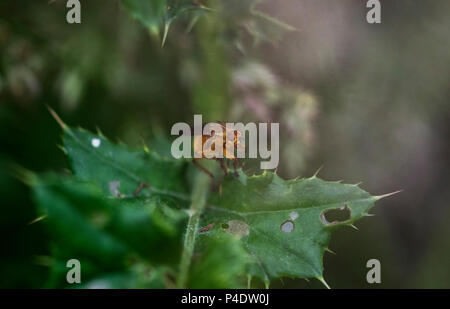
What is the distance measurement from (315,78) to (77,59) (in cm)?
100

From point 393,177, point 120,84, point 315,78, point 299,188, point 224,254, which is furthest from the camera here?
point 393,177

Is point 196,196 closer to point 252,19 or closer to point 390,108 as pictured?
point 252,19

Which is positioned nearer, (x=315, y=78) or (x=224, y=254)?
(x=224, y=254)

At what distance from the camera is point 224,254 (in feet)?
2.60

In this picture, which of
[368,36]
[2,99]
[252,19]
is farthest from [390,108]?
[2,99]

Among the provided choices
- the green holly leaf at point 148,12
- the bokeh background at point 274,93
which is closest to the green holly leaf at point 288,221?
the green holly leaf at point 148,12

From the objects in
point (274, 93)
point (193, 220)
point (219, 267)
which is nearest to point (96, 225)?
point (219, 267)

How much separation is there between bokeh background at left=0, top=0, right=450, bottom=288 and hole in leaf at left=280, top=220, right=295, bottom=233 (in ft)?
2.25

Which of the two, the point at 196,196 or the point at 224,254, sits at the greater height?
the point at 196,196

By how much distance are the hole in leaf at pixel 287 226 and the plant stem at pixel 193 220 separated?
202mm

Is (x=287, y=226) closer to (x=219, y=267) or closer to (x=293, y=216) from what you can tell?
(x=293, y=216)

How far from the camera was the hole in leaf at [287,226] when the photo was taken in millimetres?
1178

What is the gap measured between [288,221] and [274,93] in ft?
3.13

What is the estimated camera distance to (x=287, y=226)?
119 cm
